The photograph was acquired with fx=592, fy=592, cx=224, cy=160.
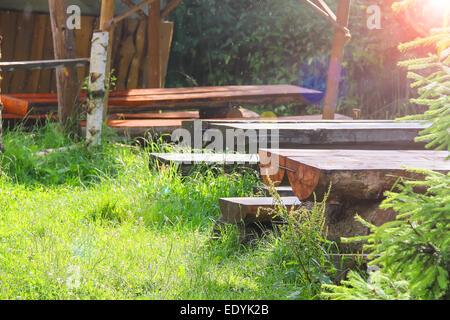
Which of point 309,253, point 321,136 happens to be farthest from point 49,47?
point 309,253

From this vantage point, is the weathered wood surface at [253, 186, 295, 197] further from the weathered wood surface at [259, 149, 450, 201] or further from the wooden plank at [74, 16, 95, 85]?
the wooden plank at [74, 16, 95, 85]

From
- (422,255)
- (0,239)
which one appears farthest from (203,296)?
(0,239)

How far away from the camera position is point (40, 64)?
5.69 meters

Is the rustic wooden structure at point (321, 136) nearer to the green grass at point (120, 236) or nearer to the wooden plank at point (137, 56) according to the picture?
the green grass at point (120, 236)

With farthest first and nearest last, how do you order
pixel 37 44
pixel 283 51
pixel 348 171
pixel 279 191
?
pixel 283 51, pixel 37 44, pixel 279 191, pixel 348 171

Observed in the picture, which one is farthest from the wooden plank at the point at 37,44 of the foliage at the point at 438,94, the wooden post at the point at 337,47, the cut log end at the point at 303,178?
the foliage at the point at 438,94

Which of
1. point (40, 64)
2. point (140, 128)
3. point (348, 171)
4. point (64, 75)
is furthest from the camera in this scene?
point (140, 128)

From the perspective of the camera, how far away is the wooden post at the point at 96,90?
225 inches

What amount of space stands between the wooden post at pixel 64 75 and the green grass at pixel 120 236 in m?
0.76

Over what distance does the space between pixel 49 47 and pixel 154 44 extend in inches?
63.3

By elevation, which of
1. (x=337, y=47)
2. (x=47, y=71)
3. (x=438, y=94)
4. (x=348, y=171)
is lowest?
(x=348, y=171)

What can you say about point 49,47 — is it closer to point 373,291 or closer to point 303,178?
point 303,178
